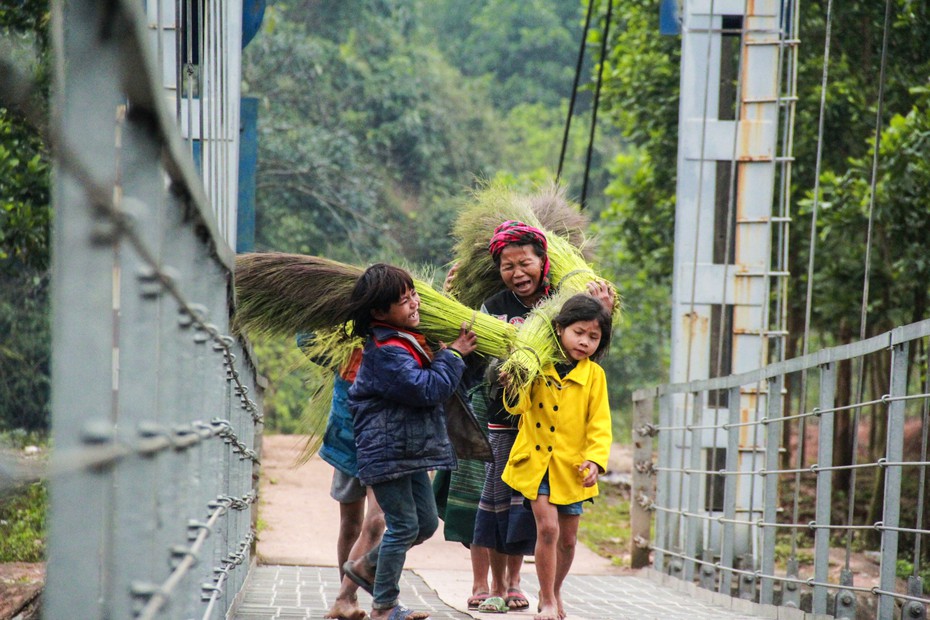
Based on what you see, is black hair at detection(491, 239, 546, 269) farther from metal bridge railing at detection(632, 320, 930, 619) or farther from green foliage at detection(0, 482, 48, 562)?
green foliage at detection(0, 482, 48, 562)

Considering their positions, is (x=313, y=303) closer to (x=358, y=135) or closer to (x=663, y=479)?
(x=663, y=479)

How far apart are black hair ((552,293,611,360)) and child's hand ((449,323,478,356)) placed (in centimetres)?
36

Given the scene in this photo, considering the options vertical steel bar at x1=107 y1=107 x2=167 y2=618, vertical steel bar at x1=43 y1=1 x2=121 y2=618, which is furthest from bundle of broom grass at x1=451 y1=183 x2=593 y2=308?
vertical steel bar at x1=43 y1=1 x2=121 y2=618

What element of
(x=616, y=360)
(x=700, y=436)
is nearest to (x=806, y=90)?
(x=700, y=436)

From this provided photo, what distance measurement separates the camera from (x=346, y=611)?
466cm

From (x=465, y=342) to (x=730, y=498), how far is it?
2.43 metres

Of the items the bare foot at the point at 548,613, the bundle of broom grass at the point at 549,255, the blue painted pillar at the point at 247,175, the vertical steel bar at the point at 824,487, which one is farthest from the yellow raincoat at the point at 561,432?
the blue painted pillar at the point at 247,175

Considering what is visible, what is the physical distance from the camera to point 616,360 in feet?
88.8

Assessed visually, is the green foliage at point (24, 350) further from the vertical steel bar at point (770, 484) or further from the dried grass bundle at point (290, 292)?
the vertical steel bar at point (770, 484)

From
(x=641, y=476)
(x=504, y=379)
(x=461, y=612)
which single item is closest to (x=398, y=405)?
(x=504, y=379)

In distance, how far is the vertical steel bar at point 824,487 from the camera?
4.82 m

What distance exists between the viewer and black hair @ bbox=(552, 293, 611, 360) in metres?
4.70

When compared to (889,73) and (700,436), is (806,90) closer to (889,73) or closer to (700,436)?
(889,73)

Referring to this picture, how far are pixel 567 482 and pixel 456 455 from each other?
0.41m
